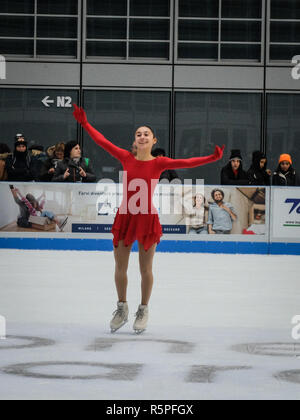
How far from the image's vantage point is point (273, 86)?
21.5 metres

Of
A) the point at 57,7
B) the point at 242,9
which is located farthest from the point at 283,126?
the point at 57,7

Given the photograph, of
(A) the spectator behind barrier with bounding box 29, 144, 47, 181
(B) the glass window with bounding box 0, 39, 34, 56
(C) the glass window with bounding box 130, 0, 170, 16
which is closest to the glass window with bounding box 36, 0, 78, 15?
(B) the glass window with bounding box 0, 39, 34, 56

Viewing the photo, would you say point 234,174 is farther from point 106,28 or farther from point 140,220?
point 106,28

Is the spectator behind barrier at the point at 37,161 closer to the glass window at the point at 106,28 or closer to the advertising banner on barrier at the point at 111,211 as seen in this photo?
the advertising banner on barrier at the point at 111,211

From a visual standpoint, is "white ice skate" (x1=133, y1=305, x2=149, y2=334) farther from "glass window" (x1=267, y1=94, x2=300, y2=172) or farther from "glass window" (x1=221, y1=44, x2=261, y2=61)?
"glass window" (x1=221, y1=44, x2=261, y2=61)

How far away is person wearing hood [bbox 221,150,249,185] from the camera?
14867mm

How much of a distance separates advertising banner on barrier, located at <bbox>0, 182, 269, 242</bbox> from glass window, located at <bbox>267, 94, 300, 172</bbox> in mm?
6693

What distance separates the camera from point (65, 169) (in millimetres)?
14602

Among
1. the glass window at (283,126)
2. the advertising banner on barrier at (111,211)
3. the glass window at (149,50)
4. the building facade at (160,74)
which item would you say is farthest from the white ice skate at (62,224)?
the glass window at (149,50)

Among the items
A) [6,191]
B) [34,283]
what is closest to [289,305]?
[34,283]

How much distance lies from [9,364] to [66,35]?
17900 mm

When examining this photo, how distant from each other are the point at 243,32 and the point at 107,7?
3.53m

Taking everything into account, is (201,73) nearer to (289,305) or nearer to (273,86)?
(273,86)

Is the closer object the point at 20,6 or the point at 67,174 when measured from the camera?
the point at 67,174
